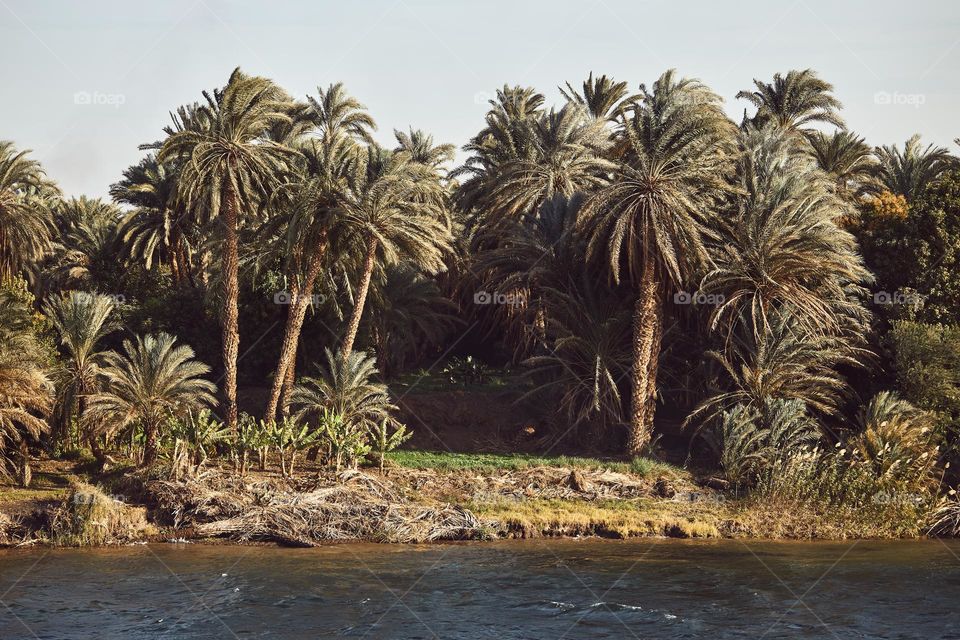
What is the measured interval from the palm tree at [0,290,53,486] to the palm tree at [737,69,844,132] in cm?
3541

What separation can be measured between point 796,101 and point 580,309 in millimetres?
19526

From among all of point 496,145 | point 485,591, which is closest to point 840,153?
point 496,145

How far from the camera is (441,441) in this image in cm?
4034

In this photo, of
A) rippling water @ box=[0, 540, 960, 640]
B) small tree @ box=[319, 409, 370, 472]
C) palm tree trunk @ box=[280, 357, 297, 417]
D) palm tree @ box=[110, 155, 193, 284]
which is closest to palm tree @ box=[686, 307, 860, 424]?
rippling water @ box=[0, 540, 960, 640]

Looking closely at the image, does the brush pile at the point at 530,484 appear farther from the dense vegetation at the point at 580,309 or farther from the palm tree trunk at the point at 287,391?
the palm tree trunk at the point at 287,391

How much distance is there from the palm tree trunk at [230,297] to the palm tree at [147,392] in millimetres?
2829

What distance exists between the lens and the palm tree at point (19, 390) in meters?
32.1

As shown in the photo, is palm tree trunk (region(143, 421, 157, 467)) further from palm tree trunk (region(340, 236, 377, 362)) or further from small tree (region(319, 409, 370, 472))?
palm tree trunk (region(340, 236, 377, 362))

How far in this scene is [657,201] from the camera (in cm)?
3628

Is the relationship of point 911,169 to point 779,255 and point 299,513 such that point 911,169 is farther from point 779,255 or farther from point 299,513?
point 299,513

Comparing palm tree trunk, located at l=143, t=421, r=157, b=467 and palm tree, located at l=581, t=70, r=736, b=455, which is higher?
palm tree, located at l=581, t=70, r=736, b=455

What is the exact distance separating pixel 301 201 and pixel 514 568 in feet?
50.5

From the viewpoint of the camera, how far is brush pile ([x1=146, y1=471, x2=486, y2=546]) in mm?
30641

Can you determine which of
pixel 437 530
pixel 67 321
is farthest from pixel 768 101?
pixel 67 321
